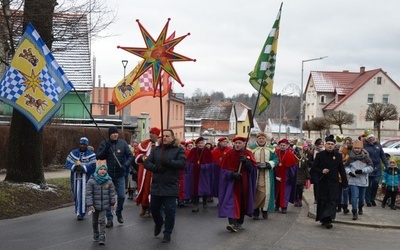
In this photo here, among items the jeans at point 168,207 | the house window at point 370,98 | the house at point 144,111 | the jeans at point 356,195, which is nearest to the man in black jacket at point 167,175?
the jeans at point 168,207

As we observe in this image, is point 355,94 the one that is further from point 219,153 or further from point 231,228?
point 231,228

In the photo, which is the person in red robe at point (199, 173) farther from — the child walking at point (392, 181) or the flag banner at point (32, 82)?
the child walking at point (392, 181)

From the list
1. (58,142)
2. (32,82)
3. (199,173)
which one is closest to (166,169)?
(32,82)

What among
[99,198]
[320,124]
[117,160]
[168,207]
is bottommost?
[168,207]

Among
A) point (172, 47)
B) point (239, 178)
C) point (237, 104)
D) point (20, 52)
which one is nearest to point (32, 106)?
point (20, 52)

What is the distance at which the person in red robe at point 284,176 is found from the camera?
44.9ft

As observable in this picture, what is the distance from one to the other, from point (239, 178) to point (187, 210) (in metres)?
3.49

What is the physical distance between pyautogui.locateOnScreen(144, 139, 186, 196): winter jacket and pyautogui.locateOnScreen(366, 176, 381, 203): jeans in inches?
289

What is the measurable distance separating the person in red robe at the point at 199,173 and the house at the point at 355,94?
5182 cm

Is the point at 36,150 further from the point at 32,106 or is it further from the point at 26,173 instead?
the point at 32,106

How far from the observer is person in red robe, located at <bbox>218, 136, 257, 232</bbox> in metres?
10.6

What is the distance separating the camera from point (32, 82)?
1143 cm

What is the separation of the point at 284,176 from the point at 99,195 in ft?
19.2

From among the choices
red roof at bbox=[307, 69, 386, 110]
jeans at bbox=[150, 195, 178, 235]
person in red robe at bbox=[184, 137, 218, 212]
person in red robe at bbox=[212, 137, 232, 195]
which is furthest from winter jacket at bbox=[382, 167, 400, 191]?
red roof at bbox=[307, 69, 386, 110]
